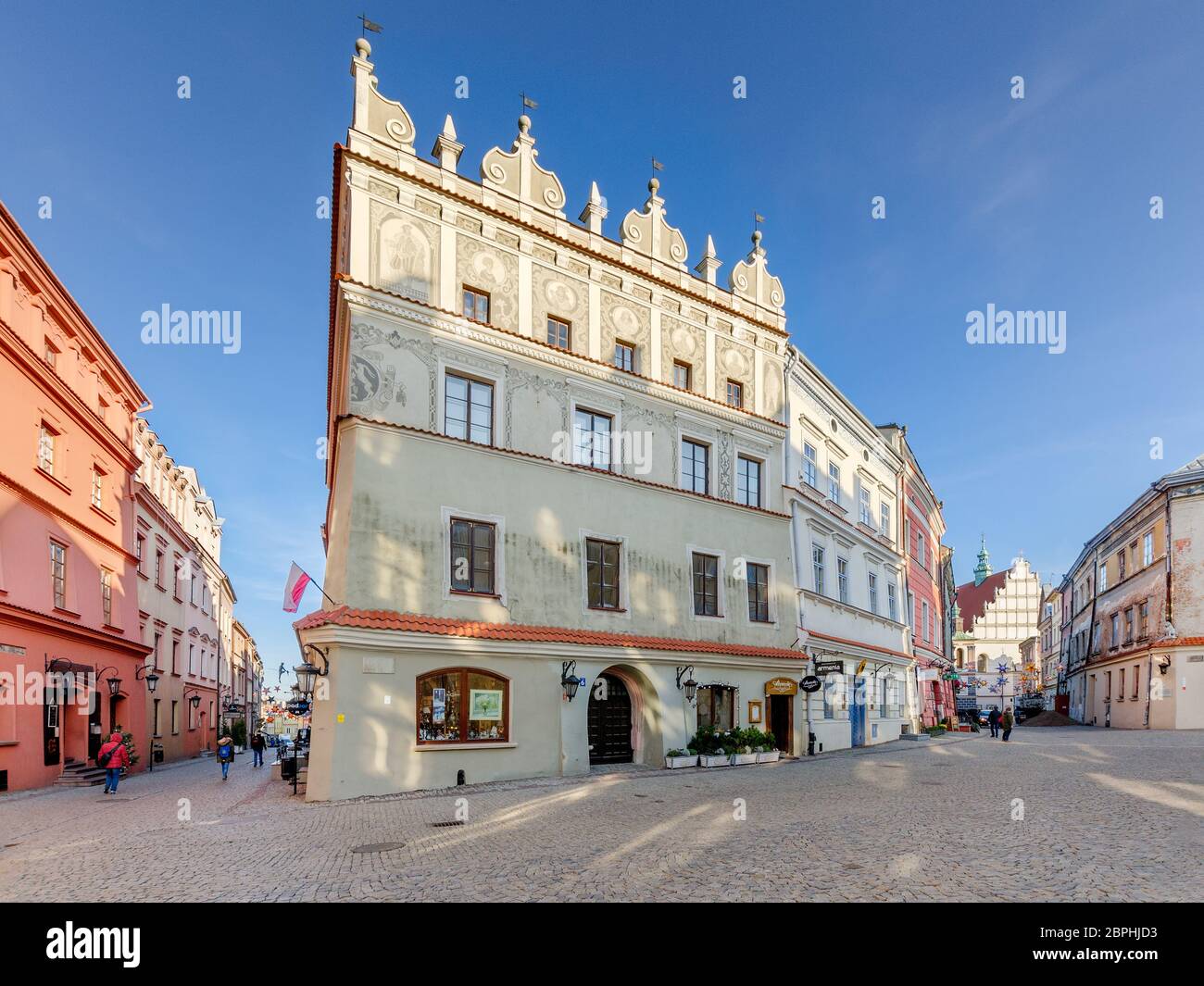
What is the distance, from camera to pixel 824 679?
88.7 ft

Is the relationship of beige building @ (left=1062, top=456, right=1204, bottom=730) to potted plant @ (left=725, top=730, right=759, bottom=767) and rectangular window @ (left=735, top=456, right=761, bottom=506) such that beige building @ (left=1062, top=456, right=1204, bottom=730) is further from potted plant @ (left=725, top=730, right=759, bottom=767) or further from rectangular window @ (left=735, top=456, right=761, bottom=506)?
potted plant @ (left=725, top=730, right=759, bottom=767)

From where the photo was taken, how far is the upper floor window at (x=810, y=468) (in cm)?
2838

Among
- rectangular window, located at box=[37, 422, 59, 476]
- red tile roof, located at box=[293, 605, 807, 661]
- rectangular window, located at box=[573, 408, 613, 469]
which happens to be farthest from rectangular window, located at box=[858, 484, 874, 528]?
rectangular window, located at box=[37, 422, 59, 476]

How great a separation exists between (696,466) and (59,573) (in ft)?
63.6

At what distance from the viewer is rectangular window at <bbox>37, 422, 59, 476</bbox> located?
76.1 ft

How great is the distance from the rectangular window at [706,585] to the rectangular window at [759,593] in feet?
4.61

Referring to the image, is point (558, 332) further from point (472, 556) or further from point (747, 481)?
point (747, 481)

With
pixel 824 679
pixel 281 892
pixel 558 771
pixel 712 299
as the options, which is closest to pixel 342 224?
pixel 712 299

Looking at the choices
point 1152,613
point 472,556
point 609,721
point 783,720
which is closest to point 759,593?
point 783,720

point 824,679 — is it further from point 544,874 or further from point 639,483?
point 544,874

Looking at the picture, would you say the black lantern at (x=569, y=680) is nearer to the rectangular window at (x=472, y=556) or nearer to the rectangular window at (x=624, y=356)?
the rectangular window at (x=472, y=556)

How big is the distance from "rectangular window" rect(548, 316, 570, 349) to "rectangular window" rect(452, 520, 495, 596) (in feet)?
18.5

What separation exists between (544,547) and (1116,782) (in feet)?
44.1

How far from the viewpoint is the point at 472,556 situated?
19281mm
